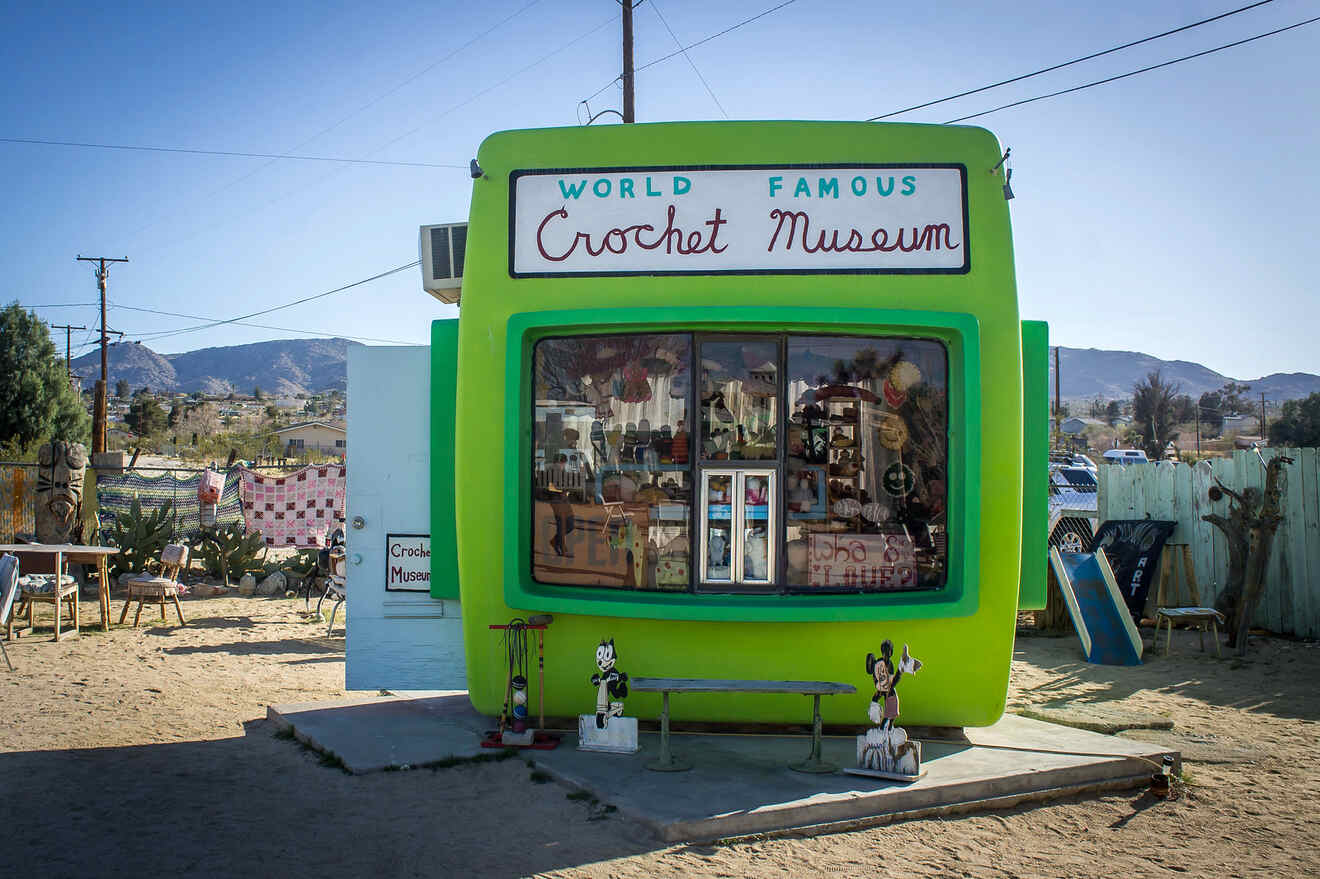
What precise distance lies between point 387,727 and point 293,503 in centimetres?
1295

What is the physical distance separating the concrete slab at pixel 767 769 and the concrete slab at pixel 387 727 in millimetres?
12

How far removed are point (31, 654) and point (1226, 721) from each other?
11.1 m

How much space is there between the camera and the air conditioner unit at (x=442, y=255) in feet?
24.5

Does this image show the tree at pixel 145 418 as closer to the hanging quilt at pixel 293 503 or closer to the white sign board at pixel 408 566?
the hanging quilt at pixel 293 503

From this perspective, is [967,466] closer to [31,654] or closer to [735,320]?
[735,320]

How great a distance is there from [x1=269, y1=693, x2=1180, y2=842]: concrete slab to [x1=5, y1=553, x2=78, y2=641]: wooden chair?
19.2ft

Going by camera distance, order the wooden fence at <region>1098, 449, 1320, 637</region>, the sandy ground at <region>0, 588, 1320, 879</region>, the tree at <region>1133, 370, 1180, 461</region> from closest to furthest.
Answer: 1. the sandy ground at <region>0, 588, 1320, 879</region>
2. the wooden fence at <region>1098, 449, 1320, 637</region>
3. the tree at <region>1133, 370, 1180, 461</region>

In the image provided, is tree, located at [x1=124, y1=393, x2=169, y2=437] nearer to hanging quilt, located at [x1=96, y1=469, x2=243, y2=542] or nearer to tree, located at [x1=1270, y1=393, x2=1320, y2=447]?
hanging quilt, located at [x1=96, y1=469, x2=243, y2=542]

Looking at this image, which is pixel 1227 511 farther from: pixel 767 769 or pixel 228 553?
pixel 228 553

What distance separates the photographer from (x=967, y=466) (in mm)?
5898

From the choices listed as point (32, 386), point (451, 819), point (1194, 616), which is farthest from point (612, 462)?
point (32, 386)

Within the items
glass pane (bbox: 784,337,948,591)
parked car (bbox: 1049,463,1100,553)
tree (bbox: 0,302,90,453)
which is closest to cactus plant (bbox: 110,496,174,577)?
glass pane (bbox: 784,337,948,591)

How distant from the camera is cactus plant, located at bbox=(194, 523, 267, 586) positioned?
627 inches

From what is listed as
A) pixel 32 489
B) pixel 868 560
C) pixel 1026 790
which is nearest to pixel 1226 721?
pixel 1026 790
